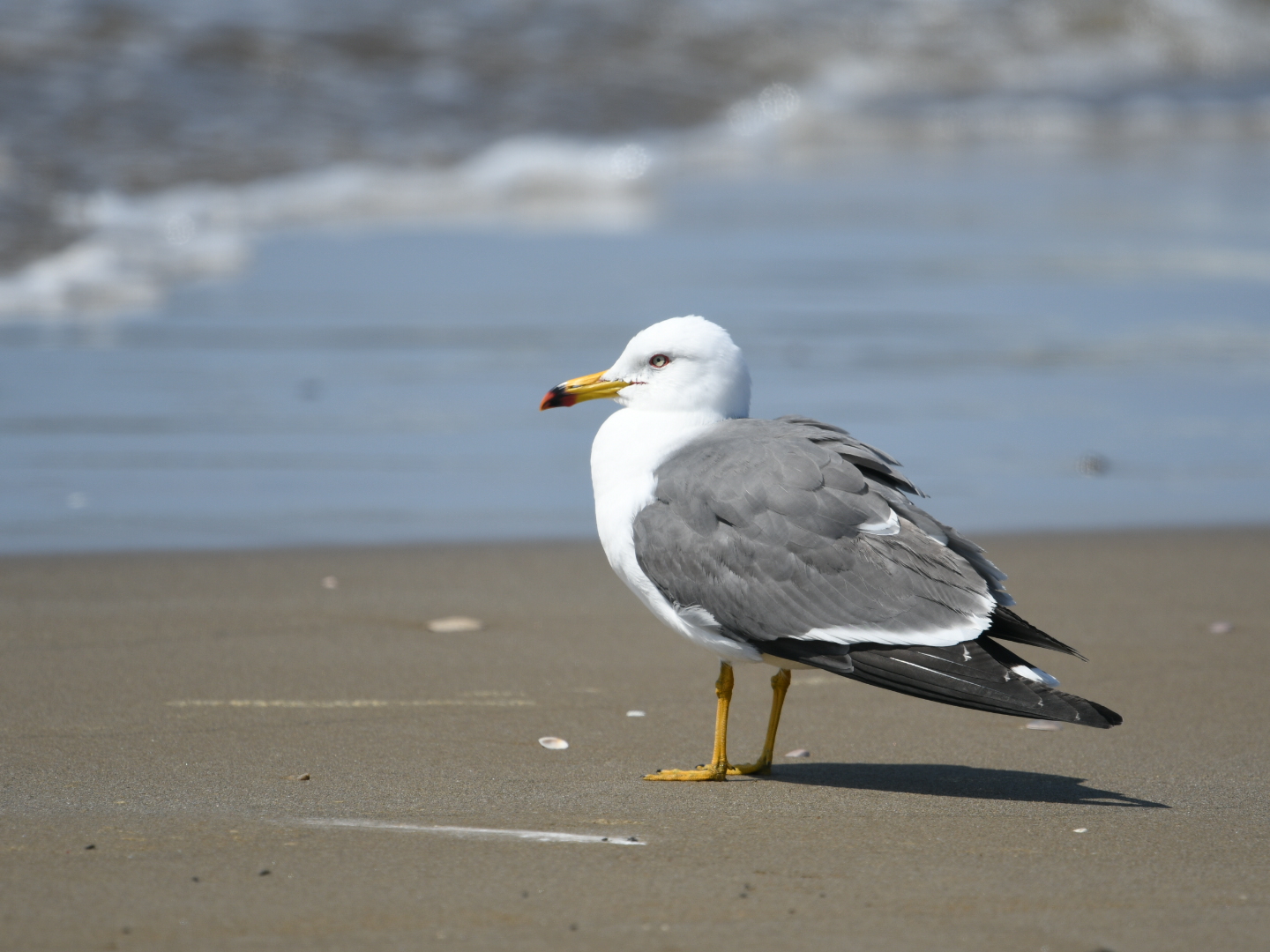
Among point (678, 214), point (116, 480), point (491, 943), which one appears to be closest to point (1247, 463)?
point (116, 480)

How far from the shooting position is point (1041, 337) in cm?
956

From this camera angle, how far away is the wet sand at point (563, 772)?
10.2 ft

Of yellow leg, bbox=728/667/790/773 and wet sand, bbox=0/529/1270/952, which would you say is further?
yellow leg, bbox=728/667/790/773

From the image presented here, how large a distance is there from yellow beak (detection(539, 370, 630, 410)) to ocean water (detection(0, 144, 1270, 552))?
5.56ft

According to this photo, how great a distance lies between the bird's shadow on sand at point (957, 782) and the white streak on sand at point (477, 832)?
29.1 inches

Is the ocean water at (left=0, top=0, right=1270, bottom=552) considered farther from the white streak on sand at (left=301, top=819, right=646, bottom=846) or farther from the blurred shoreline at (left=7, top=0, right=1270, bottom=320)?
the white streak on sand at (left=301, top=819, right=646, bottom=846)

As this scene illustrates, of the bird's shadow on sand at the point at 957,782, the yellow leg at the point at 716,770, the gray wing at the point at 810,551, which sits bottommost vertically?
the bird's shadow on sand at the point at 957,782

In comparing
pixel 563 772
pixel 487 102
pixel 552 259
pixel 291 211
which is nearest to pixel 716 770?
pixel 563 772

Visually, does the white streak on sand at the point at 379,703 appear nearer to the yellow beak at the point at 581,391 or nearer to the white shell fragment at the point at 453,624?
the white shell fragment at the point at 453,624

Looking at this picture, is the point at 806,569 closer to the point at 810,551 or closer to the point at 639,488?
the point at 810,551

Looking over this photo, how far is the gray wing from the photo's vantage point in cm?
389

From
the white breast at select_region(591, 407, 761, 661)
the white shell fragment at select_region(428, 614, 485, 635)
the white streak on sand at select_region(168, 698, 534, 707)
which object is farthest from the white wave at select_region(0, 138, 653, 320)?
the white breast at select_region(591, 407, 761, 661)

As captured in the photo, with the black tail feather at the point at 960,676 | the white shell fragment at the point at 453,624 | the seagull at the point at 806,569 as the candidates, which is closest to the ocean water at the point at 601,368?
the white shell fragment at the point at 453,624

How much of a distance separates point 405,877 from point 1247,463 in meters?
5.31
